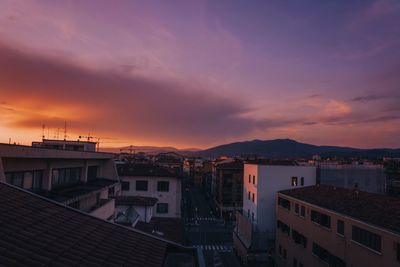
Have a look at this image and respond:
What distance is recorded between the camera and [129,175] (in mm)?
46625

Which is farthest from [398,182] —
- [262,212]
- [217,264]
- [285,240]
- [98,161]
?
[98,161]

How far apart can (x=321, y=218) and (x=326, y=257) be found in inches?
123

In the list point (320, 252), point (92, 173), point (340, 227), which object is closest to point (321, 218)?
point (320, 252)

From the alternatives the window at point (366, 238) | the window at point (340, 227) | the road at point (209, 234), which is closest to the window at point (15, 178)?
the window at point (366, 238)

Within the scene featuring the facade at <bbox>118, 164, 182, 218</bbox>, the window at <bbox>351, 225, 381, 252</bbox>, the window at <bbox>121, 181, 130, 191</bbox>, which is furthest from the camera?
the window at <bbox>121, 181, 130, 191</bbox>

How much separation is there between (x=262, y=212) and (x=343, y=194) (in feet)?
52.3

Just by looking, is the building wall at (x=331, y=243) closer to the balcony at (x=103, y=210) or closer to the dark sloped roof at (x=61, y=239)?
the balcony at (x=103, y=210)

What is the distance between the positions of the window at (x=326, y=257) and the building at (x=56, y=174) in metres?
17.1

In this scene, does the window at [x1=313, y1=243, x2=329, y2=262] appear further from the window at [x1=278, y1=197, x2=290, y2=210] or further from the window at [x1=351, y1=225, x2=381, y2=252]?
the window at [x1=278, y1=197, x2=290, y2=210]

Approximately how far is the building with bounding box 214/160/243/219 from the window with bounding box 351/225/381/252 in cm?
5823

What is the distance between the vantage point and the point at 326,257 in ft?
94.9

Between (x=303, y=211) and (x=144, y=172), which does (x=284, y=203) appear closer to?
(x=303, y=211)

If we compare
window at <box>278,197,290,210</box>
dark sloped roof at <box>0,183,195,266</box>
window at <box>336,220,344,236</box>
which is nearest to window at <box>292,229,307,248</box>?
window at <box>278,197,290,210</box>

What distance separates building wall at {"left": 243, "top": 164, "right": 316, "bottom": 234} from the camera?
152 ft
